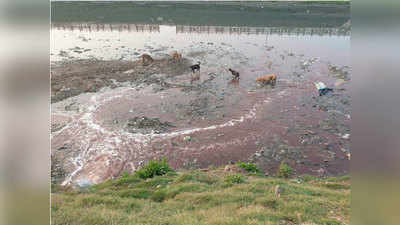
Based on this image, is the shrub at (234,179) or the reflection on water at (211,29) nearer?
the shrub at (234,179)

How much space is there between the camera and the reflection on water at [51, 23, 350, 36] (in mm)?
23431

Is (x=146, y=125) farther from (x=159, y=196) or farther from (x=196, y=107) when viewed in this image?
(x=159, y=196)

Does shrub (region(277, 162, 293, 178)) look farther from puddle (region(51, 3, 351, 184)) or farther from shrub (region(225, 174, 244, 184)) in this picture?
shrub (region(225, 174, 244, 184))

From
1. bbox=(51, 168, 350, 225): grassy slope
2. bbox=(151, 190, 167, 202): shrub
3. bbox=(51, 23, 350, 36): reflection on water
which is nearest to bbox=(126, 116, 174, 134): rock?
bbox=(51, 168, 350, 225): grassy slope

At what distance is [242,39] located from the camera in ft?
69.3

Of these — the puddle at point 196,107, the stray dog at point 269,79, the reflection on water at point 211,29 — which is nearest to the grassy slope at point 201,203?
the puddle at point 196,107

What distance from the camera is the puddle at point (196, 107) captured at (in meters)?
7.37

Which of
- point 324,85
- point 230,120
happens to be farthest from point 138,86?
point 324,85

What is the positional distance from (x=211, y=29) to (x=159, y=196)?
21.8 m

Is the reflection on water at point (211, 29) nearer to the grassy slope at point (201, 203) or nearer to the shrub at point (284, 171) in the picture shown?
the shrub at point (284, 171)

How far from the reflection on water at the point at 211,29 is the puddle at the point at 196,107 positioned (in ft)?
13.8

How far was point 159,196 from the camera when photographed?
16.2ft

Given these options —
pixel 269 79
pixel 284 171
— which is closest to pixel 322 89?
pixel 269 79

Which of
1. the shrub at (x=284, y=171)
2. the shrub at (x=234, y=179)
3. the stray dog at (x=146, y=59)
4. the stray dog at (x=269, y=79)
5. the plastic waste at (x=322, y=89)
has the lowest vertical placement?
the shrub at (x=284, y=171)
